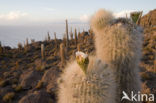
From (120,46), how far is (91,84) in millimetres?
850

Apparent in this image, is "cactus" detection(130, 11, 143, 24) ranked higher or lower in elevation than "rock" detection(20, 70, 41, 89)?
higher

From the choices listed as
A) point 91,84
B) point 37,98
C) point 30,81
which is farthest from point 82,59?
point 30,81

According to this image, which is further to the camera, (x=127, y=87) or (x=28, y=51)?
(x=28, y=51)

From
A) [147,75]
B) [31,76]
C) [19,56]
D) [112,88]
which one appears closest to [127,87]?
[112,88]

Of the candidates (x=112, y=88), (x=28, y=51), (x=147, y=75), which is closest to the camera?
(x=112, y=88)

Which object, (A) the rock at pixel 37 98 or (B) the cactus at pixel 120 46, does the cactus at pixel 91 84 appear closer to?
(B) the cactus at pixel 120 46

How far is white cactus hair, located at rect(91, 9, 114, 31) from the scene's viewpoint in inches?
92.5

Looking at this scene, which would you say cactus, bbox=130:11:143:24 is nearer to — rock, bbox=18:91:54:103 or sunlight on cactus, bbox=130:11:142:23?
sunlight on cactus, bbox=130:11:142:23

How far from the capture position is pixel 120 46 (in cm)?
235

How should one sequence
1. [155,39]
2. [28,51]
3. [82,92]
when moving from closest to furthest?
[82,92], [155,39], [28,51]

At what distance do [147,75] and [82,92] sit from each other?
725 cm

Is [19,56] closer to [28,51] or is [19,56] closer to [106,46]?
[28,51]

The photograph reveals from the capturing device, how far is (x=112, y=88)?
2.01 metres

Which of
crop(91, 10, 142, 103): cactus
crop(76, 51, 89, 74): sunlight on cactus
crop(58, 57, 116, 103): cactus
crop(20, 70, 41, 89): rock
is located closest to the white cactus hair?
crop(91, 10, 142, 103): cactus
